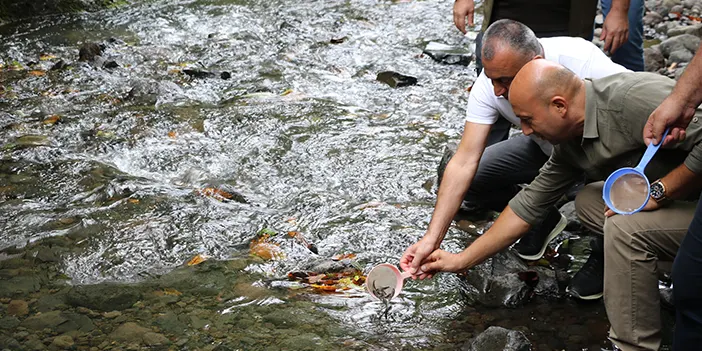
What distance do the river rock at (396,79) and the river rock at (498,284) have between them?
3.79m

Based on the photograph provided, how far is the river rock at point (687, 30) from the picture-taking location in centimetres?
823

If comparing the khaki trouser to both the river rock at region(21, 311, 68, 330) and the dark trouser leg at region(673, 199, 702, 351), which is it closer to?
the dark trouser leg at region(673, 199, 702, 351)

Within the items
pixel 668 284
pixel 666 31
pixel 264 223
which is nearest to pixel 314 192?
pixel 264 223

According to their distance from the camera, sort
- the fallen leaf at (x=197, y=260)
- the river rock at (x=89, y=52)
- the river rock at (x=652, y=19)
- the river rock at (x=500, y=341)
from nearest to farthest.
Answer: the river rock at (x=500, y=341) → the fallen leaf at (x=197, y=260) → the river rock at (x=89, y=52) → the river rock at (x=652, y=19)

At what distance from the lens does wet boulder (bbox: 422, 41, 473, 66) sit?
8.25 m

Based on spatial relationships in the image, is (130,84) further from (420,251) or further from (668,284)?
(668,284)

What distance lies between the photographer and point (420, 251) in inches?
139

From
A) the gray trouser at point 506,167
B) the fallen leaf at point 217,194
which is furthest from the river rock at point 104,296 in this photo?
the gray trouser at point 506,167

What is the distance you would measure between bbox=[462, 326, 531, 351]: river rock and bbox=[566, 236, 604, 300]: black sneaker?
1.94 ft

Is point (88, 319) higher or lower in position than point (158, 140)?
higher

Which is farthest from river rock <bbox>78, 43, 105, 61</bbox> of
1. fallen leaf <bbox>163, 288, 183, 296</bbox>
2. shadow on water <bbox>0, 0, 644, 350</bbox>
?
fallen leaf <bbox>163, 288, 183, 296</bbox>

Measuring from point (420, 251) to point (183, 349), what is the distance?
123 cm

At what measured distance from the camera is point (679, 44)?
764 centimetres

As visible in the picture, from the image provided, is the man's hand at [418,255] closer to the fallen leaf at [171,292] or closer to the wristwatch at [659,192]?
the wristwatch at [659,192]
